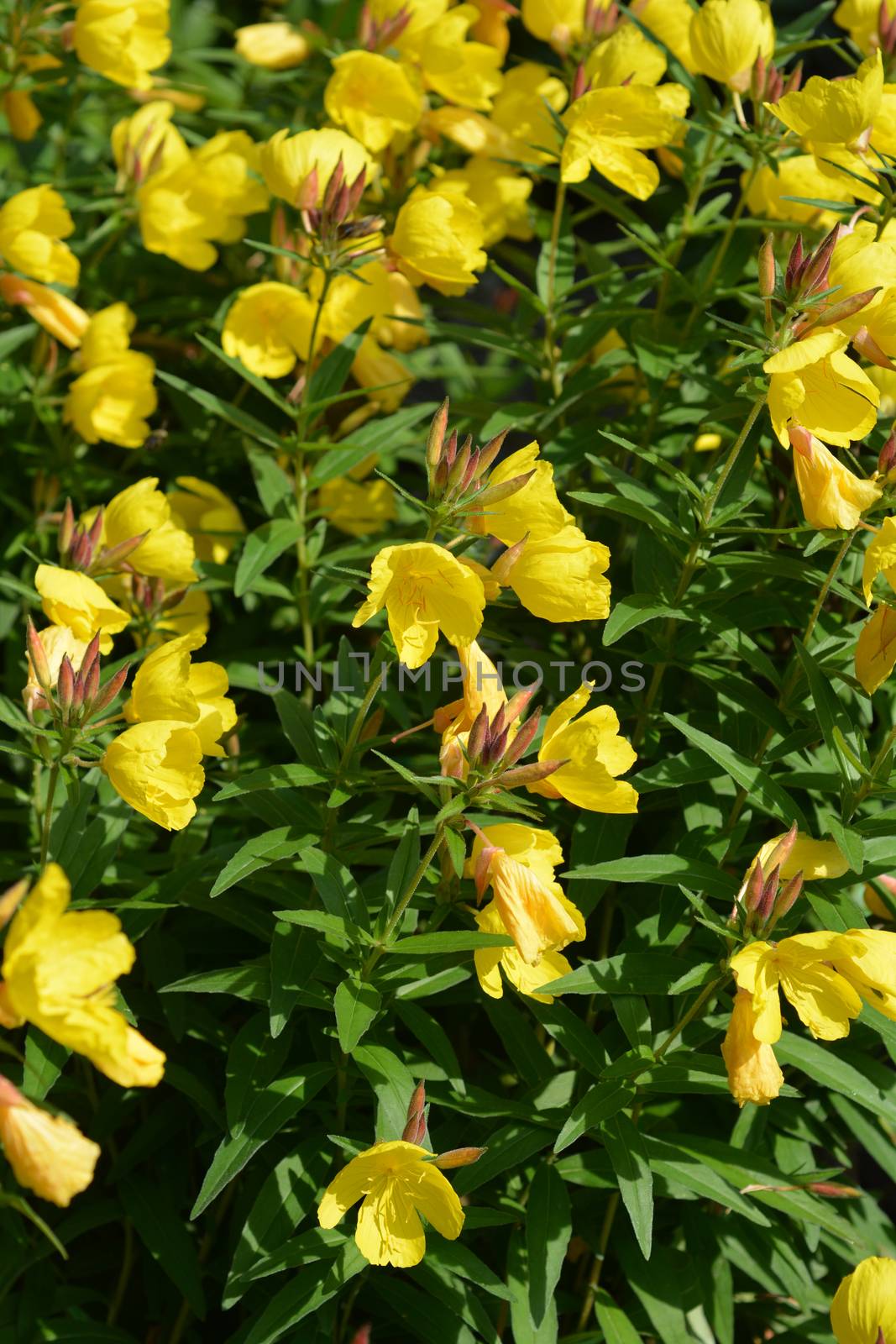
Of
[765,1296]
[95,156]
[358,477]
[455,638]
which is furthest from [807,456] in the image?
[95,156]

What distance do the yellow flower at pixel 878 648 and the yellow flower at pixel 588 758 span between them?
1.11 feet

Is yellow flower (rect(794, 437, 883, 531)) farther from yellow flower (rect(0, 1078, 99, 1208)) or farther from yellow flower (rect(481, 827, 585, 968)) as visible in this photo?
yellow flower (rect(0, 1078, 99, 1208))

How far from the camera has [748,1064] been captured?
1469mm

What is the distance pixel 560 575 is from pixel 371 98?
A: 1311 millimetres

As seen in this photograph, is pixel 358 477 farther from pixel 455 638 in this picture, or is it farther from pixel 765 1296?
pixel 765 1296

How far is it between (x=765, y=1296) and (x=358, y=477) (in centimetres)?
159

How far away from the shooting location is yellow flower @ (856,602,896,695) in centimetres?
164

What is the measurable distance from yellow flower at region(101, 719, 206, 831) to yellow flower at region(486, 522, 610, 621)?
1.42 ft

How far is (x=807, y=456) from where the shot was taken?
5.33 ft

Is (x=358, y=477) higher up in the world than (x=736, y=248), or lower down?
lower down

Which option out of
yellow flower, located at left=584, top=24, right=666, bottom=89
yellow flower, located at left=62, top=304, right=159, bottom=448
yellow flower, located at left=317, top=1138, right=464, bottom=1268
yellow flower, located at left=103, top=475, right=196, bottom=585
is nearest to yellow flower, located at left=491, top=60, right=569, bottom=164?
yellow flower, located at left=584, top=24, right=666, bottom=89

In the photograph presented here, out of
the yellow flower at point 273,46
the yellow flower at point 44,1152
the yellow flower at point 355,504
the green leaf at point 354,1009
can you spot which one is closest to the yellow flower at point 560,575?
the green leaf at point 354,1009

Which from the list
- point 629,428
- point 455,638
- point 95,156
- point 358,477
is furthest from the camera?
point 95,156

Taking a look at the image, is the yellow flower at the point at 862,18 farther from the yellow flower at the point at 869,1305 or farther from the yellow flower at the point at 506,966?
the yellow flower at the point at 869,1305
